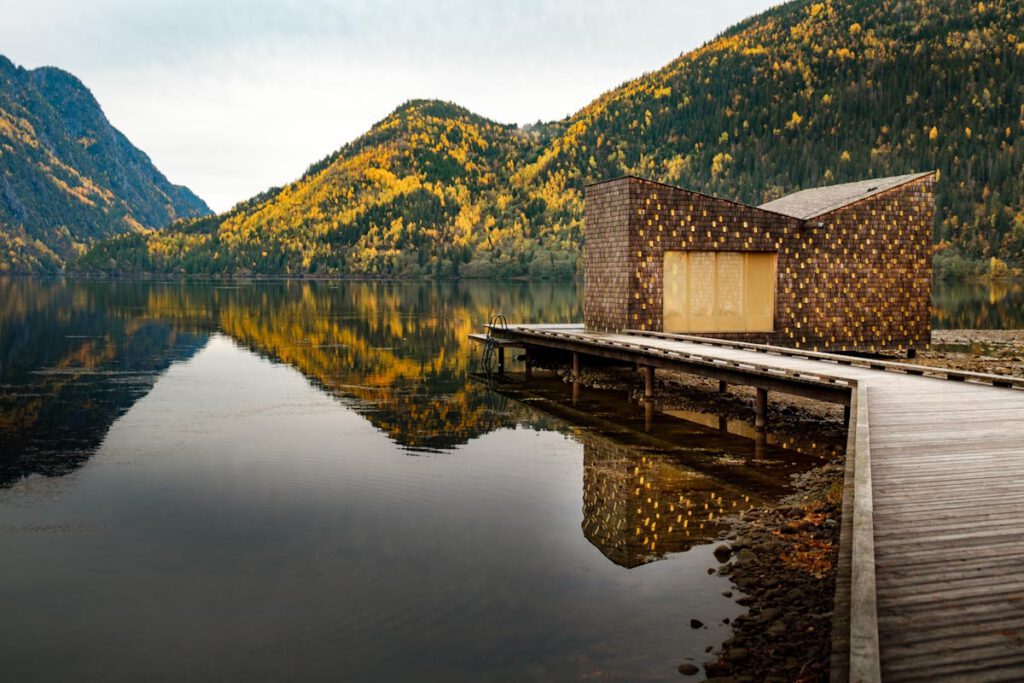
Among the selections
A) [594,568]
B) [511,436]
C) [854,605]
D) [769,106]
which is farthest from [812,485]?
[769,106]

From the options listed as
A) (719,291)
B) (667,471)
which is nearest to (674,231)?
(719,291)

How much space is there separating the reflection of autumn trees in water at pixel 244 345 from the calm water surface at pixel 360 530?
0.59 ft

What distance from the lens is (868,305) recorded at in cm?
2916

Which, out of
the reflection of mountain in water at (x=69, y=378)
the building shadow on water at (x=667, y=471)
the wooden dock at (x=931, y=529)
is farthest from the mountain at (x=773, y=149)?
the wooden dock at (x=931, y=529)

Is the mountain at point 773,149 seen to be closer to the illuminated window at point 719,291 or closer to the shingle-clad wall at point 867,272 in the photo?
the shingle-clad wall at point 867,272

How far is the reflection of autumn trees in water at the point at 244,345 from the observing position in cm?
1992

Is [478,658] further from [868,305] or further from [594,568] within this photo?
[868,305]

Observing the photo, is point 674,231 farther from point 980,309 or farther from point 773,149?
point 773,149

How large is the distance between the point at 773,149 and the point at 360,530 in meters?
156

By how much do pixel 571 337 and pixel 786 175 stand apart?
131m

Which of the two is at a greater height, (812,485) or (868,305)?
(868,305)

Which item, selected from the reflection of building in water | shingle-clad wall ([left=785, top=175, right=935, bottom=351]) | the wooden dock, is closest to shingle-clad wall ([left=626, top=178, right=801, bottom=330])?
shingle-clad wall ([left=785, top=175, right=935, bottom=351])

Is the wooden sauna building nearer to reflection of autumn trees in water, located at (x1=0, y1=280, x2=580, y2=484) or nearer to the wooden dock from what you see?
reflection of autumn trees in water, located at (x1=0, y1=280, x2=580, y2=484)

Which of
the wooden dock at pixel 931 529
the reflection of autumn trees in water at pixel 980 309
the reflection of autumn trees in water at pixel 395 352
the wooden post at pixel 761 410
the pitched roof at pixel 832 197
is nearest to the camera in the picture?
the wooden dock at pixel 931 529
